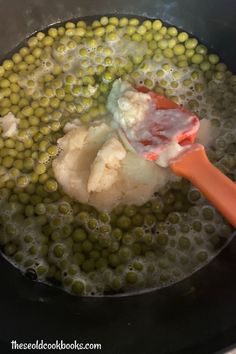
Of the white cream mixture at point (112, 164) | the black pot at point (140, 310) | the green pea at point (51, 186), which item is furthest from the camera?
the green pea at point (51, 186)

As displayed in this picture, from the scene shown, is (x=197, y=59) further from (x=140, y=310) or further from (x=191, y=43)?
(x=140, y=310)

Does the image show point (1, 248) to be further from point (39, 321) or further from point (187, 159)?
point (187, 159)

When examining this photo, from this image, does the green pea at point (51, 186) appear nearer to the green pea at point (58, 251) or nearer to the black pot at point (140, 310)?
the green pea at point (58, 251)

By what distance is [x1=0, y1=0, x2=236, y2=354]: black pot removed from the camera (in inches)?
51.8

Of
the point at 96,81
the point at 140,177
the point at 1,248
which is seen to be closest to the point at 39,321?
the point at 1,248

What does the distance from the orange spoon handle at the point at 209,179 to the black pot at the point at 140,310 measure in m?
0.30

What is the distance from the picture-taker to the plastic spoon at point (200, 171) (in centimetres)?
134

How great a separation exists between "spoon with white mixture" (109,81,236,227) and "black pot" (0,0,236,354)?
303mm

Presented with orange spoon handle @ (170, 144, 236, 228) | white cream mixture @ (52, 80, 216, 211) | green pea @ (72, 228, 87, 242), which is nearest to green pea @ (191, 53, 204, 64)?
white cream mixture @ (52, 80, 216, 211)

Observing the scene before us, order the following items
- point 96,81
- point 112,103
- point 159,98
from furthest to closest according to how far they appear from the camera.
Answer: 1. point 96,81
2. point 112,103
3. point 159,98

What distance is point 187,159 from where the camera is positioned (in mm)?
1456

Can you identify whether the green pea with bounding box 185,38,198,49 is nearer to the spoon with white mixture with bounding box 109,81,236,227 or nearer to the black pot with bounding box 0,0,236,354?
the black pot with bounding box 0,0,236,354

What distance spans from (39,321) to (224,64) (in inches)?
52.1

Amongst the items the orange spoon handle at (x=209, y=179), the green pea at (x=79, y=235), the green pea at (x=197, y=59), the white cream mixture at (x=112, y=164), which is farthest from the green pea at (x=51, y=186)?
the green pea at (x=197, y=59)
